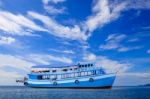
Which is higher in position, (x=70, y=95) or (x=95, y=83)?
(x=95, y=83)

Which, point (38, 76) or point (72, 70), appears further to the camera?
point (38, 76)

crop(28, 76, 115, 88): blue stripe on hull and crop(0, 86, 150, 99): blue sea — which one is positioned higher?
crop(28, 76, 115, 88): blue stripe on hull

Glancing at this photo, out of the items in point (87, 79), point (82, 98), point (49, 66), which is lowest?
point (82, 98)

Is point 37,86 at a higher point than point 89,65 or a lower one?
lower

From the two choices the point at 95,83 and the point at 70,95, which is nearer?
the point at 70,95

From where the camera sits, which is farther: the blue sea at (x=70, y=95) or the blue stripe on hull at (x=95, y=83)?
the blue stripe on hull at (x=95, y=83)

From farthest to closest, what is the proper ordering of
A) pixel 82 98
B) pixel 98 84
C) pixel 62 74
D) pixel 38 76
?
pixel 38 76
pixel 62 74
pixel 98 84
pixel 82 98

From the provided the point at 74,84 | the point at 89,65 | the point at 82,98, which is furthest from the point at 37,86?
the point at 82,98

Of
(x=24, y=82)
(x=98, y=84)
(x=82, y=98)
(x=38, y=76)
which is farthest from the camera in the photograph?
(x=24, y=82)

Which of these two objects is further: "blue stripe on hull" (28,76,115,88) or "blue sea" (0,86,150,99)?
"blue stripe on hull" (28,76,115,88)

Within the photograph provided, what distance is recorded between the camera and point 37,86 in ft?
310

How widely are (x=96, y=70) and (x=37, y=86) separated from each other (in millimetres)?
26837

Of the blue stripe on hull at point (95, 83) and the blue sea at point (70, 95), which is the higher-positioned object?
the blue stripe on hull at point (95, 83)

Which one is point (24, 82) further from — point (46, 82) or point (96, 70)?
point (96, 70)
